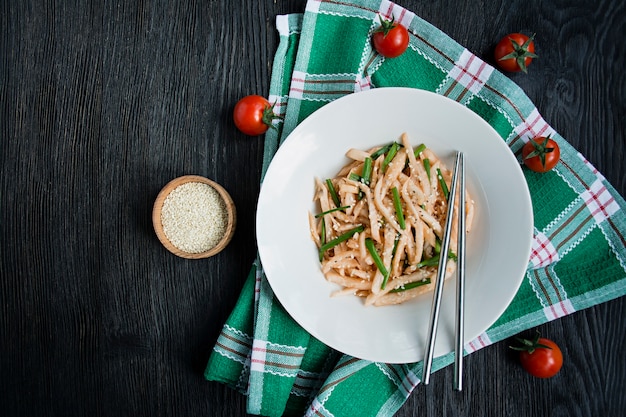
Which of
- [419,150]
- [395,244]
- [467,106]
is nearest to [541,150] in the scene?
[467,106]

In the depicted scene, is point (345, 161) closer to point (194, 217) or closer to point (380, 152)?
point (380, 152)

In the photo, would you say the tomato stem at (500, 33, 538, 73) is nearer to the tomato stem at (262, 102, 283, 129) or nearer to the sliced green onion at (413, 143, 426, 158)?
the sliced green onion at (413, 143, 426, 158)

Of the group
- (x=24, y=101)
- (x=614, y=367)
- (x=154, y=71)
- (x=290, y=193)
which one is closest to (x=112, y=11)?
(x=154, y=71)

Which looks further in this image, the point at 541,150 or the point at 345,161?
the point at 345,161

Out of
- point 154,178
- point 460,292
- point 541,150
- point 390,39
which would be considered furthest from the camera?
point 154,178

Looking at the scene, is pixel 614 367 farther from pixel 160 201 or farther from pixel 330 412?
pixel 160 201
